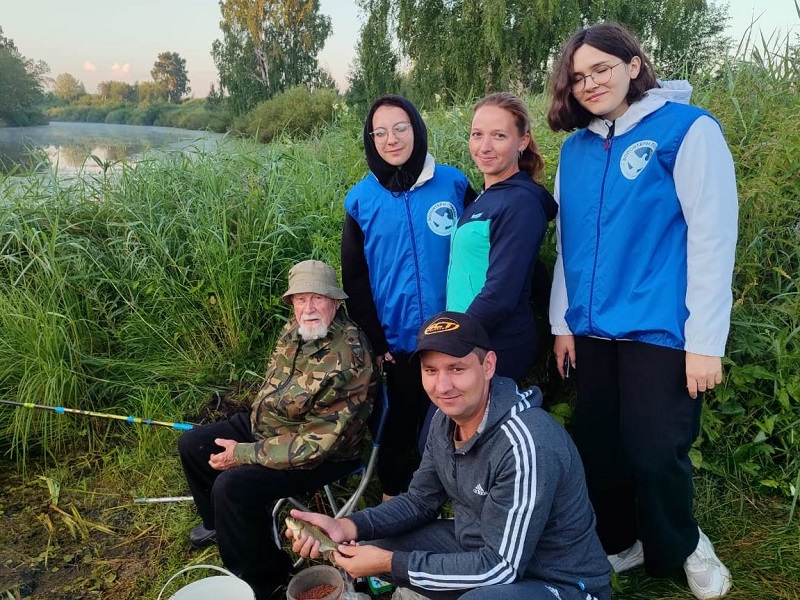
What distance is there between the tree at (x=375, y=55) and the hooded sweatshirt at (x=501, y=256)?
19982 millimetres

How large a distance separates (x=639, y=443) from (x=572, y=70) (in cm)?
137

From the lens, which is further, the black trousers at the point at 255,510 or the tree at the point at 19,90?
the tree at the point at 19,90

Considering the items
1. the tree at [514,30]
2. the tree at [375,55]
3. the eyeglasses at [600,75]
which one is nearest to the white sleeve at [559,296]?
the eyeglasses at [600,75]

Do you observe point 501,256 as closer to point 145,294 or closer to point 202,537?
point 202,537

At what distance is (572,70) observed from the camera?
75.5 inches

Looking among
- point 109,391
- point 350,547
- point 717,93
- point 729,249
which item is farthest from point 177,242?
point 717,93

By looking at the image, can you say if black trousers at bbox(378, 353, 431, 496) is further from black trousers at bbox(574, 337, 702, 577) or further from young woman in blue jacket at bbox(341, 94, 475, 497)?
black trousers at bbox(574, 337, 702, 577)

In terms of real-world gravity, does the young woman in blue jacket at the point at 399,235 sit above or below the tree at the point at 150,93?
below

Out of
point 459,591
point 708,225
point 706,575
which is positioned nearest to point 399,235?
point 708,225

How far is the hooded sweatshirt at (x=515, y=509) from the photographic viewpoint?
1.59 metres

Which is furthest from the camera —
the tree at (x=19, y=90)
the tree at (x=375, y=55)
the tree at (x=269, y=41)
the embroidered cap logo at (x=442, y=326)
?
the tree at (x=269, y=41)

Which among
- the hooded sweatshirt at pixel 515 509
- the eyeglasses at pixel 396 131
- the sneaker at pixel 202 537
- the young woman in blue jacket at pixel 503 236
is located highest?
the eyeglasses at pixel 396 131

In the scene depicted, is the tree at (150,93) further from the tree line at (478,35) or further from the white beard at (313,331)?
the white beard at (313,331)

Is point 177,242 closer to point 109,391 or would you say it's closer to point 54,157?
point 109,391
